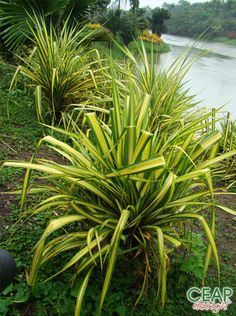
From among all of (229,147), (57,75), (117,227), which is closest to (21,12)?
(57,75)

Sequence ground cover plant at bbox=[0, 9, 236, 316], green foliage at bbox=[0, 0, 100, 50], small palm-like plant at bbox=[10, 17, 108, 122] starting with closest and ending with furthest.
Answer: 1. ground cover plant at bbox=[0, 9, 236, 316]
2. small palm-like plant at bbox=[10, 17, 108, 122]
3. green foliage at bbox=[0, 0, 100, 50]

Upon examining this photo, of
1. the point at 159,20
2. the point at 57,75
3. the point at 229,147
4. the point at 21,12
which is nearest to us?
the point at 57,75

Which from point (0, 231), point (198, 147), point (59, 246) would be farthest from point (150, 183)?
point (0, 231)

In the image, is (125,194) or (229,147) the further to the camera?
(229,147)

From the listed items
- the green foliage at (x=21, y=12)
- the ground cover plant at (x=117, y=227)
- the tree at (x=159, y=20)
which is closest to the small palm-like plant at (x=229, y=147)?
the ground cover plant at (x=117, y=227)

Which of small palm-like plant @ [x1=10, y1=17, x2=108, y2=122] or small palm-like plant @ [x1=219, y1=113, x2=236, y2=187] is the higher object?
small palm-like plant @ [x1=10, y1=17, x2=108, y2=122]

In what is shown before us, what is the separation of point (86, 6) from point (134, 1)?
25744mm

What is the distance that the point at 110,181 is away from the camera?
1326mm

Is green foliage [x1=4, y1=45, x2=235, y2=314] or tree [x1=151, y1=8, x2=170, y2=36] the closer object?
green foliage [x1=4, y1=45, x2=235, y2=314]

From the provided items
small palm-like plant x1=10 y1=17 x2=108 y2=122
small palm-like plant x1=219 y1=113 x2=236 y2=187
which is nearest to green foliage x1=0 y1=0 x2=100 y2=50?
small palm-like plant x1=10 y1=17 x2=108 y2=122

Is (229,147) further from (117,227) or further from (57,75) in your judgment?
(117,227)

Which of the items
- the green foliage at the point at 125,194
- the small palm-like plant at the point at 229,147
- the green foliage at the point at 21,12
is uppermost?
the green foliage at the point at 21,12

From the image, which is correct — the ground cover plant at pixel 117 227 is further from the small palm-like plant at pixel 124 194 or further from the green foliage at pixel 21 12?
the green foliage at pixel 21 12

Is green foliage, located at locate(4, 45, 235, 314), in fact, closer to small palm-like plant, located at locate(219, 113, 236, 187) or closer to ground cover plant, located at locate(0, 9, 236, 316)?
ground cover plant, located at locate(0, 9, 236, 316)
